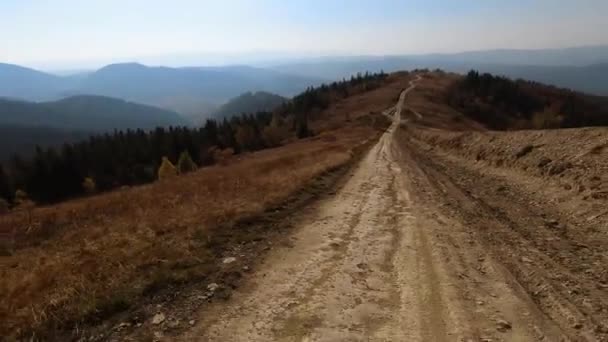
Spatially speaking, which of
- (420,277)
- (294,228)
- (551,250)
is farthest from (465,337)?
(294,228)

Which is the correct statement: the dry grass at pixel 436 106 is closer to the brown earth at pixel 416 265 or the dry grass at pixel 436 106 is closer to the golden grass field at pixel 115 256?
the brown earth at pixel 416 265

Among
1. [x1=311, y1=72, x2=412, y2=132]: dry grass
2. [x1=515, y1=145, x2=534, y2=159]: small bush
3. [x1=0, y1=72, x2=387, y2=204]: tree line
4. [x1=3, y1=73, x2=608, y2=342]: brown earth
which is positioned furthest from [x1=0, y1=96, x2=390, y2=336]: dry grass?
[x1=311, y1=72, x2=412, y2=132]: dry grass

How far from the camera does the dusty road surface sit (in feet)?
26.4

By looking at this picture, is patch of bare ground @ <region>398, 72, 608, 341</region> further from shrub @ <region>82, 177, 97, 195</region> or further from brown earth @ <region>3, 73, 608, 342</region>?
shrub @ <region>82, 177, 97, 195</region>

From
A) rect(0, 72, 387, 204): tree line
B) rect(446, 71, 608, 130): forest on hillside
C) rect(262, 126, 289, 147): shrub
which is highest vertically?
rect(446, 71, 608, 130): forest on hillside

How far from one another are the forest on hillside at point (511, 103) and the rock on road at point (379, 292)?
97.7 metres

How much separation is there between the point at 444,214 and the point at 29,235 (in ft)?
57.2

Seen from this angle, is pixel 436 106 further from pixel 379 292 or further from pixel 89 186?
pixel 379 292

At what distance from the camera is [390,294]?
378 inches

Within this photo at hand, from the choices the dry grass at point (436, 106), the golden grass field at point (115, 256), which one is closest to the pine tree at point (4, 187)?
the dry grass at point (436, 106)

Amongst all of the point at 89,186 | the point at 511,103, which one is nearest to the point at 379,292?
the point at 89,186

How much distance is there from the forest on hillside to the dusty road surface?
97.7 meters

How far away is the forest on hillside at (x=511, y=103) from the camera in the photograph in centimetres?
10962

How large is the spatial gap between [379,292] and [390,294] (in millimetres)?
249
